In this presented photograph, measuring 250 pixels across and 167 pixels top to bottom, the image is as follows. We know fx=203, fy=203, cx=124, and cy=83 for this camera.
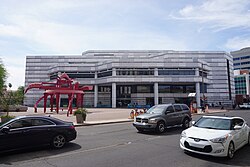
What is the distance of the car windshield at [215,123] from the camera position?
7.85 meters

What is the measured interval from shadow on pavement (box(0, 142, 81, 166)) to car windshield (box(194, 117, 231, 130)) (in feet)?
17.7

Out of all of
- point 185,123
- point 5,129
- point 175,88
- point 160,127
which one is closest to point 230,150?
point 160,127

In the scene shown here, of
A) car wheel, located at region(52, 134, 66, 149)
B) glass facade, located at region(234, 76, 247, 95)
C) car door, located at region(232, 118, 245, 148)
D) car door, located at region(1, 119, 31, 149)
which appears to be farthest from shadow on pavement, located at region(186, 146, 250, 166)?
glass facade, located at region(234, 76, 247, 95)

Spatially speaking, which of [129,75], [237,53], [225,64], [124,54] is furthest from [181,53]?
[237,53]

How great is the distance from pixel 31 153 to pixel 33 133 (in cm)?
76

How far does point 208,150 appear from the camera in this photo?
6.78 m

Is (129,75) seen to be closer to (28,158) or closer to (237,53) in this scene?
(28,158)

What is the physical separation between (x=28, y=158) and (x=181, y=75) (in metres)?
55.6

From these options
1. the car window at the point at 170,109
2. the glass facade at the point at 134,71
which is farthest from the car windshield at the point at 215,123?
the glass facade at the point at 134,71

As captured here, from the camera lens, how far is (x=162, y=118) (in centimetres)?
1283

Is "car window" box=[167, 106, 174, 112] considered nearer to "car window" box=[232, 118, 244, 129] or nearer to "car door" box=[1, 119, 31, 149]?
"car window" box=[232, 118, 244, 129]

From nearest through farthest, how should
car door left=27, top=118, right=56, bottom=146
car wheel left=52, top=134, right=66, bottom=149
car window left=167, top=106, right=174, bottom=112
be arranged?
car door left=27, top=118, right=56, bottom=146 → car wheel left=52, top=134, right=66, bottom=149 → car window left=167, top=106, right=174, bottom=112

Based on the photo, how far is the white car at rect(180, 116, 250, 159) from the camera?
6766mm

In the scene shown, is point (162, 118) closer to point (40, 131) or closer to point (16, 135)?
point (40, 131)
